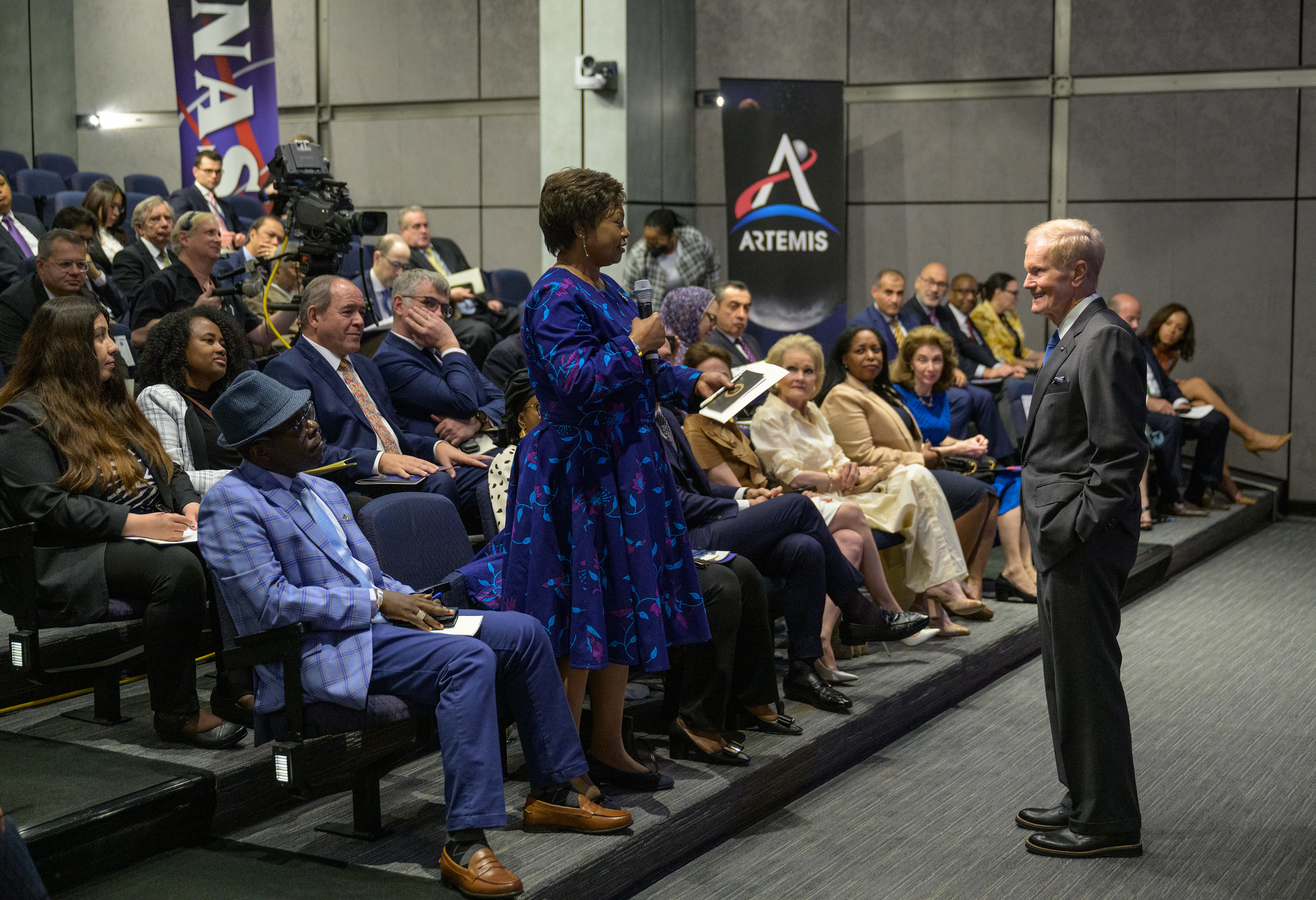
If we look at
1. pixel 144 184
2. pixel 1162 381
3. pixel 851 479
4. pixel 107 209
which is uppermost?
pixel 144 184

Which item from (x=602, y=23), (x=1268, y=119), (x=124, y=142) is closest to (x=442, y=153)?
(x=602, y=23)

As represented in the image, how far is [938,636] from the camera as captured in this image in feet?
13.9

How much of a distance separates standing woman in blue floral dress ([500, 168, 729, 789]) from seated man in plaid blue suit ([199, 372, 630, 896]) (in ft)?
0.45

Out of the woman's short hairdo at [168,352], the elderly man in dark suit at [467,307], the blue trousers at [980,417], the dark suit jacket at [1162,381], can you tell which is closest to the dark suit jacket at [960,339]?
the dark suit jacket at [1162,381]

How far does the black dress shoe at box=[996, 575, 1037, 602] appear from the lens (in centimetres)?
481

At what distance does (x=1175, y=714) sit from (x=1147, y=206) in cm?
451

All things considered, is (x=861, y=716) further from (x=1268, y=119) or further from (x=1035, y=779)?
(x=1268, y=119)

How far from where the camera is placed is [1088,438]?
105 inches

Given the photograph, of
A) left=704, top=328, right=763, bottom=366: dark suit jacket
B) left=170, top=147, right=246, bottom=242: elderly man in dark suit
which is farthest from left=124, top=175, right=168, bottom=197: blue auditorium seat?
left=704, top=328, right=763, bottom=366: dark suit jacket

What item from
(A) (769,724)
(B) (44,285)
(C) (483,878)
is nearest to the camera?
(C) (483,878)

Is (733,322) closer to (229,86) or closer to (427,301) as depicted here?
(427,301)

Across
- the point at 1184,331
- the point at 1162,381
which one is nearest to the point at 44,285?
the point at 1162,381

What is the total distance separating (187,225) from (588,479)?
248 cm

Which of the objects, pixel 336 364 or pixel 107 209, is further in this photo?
pixel 107 209
